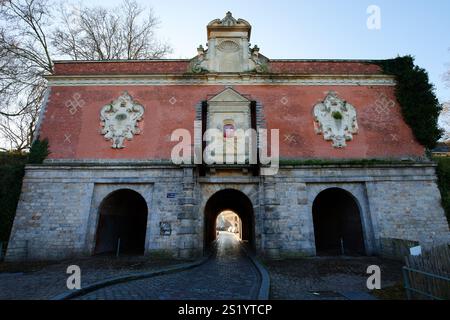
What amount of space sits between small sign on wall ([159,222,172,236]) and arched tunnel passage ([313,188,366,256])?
8122 mm

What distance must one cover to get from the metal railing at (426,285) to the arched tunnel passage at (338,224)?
6.42 meters

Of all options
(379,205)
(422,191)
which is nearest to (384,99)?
(422,191)

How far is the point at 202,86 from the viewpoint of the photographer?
549 inches

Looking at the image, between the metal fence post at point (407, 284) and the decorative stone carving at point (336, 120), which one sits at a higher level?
the decorative stone carving at point (336, 120)

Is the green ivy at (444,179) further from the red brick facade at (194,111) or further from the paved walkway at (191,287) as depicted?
the paved walkway at (191,287)

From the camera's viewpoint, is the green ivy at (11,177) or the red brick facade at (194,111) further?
the red brick facade at (194,111)

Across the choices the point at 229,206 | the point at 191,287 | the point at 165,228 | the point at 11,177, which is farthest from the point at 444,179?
the point at 11,177

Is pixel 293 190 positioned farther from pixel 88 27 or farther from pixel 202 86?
pixel 88 27

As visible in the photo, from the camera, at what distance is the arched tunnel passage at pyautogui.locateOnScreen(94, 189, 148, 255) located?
41.5ft

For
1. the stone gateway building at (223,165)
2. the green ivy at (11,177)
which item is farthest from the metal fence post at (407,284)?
the green ivy at (11,177)

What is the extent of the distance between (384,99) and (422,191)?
18.5ft

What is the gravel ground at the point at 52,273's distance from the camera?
6082mm

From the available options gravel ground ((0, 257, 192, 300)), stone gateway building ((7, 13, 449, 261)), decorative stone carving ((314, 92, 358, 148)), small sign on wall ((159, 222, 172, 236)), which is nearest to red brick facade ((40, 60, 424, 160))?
stone gateway building ((7, 13, 449, 261))

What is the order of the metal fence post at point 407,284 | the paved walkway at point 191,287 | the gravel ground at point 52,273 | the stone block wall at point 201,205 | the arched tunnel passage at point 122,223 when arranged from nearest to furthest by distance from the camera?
the metal fence post at point 407,284
the paved walkway at point 191,287
the gravel ground at point 52,273
the stone block wall at point 201,205
the arched tunnel passage at point 122,223
